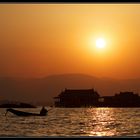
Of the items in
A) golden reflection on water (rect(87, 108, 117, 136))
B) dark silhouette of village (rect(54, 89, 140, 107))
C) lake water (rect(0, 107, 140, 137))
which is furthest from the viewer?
dark silhouette of village (rect(54, 89, 140, 107))

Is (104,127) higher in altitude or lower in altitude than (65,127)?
higher

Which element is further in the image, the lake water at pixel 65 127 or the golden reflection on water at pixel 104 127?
the golden reflection on water at pixel 104 127

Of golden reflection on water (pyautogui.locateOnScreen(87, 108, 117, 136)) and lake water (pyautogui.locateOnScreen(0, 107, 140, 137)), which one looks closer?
lake water (pyautogui.locateOnScreen(0, 107, 140, 137))

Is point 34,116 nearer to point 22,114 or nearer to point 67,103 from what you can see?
point 22,114

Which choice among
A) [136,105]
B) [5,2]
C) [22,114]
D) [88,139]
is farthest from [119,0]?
[136,105]

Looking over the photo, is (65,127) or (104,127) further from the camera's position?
(104,127)

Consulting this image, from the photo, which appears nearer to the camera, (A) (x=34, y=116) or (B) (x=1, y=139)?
(B) (x=1, y=139)

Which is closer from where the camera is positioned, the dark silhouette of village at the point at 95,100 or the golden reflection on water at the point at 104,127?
the golden reflection on water at the point at 104,127

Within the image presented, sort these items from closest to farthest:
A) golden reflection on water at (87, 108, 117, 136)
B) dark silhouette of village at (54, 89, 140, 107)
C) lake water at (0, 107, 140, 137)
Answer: lake water at (0, 107, 140, 137) < golden reflection on water at (87, 108, 117, 136) < dark silhouette of village at (54, 89, 140, 107)

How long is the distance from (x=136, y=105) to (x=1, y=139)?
52880 millimetres

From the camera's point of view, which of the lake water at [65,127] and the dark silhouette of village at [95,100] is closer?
the lake water at [65,127]

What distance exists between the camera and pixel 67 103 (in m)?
52.9

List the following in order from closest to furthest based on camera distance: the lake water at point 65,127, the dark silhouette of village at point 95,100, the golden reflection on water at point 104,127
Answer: the lake water at point 65,127
the golden reflection on water at point 104,127
the dark silhouette of village at point 95,100

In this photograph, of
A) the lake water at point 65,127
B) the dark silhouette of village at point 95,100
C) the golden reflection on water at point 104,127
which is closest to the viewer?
the lake water at point 65,127
